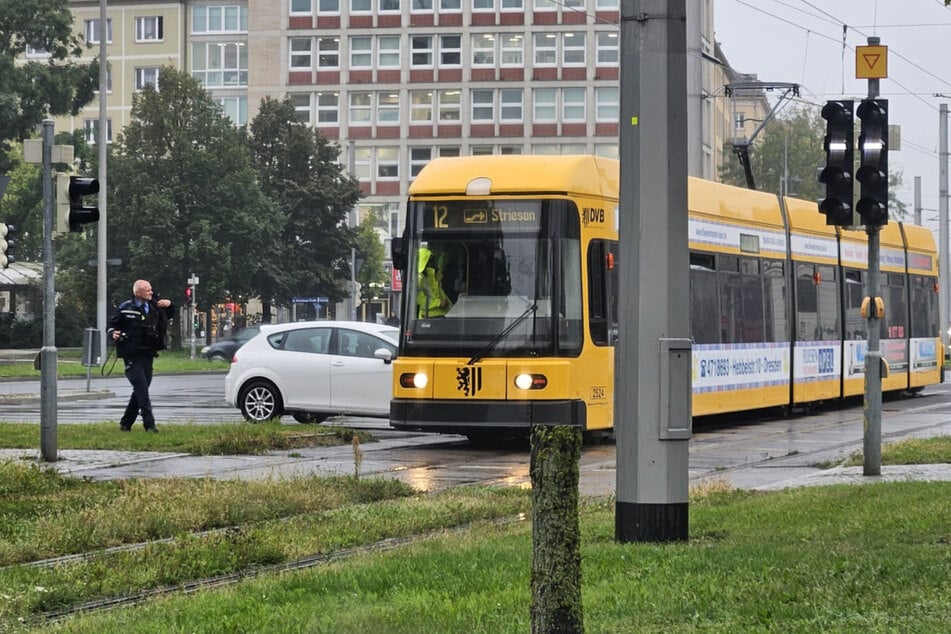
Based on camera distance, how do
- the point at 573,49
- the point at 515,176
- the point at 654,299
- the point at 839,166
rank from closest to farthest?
1. the point at 654,299
2. the point at 839,166
3. the point at 515,176
4. the point at 573,49

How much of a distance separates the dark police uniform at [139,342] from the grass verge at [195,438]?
15.1 inches

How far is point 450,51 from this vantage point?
346 feet

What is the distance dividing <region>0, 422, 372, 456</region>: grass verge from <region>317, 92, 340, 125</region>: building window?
86.1 metres

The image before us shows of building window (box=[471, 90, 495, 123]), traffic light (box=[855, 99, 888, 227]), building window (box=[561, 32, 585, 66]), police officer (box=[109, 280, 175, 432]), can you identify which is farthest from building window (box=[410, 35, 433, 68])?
traffic light (box=[855, 99, 888, 227])

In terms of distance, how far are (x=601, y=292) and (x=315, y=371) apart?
15.9 ft

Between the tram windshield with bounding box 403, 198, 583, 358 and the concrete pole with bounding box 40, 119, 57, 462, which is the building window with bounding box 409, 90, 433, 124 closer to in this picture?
the tram windshield with bounding box 403, 198, 583, 358

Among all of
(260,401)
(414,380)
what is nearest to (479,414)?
(414,380)

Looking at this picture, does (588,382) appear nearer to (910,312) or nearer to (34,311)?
(910,312)

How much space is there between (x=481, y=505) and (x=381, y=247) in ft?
273

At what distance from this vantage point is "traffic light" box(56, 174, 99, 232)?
17.0m

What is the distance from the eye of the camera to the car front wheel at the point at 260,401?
23.5m

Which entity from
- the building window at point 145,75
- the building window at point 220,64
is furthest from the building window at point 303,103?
the building window at point 145,75

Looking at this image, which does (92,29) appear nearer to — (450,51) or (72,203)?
(450,51)

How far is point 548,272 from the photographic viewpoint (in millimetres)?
19391
